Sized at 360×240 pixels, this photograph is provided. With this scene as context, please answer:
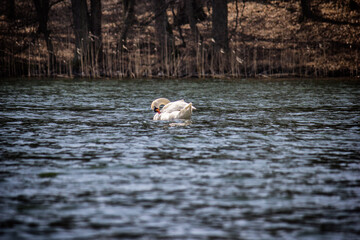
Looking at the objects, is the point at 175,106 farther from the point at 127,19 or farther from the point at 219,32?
the point at 127,19

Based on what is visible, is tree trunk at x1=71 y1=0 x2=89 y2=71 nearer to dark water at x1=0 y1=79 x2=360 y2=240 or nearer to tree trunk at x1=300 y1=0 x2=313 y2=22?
dark water at x1=0 y1=79 x2=360 y2=240

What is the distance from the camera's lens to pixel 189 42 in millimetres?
38750

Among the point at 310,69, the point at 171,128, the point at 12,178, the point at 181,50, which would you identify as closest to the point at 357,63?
the point at 310,69

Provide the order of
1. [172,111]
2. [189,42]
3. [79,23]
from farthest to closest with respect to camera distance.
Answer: [189,42]
[79,23]
[172,111]

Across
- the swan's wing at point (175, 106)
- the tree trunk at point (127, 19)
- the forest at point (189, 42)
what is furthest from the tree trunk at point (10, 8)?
the swan's wing at point (175, 106)

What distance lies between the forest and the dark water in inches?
531

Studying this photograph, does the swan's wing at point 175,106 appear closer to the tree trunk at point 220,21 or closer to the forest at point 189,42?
the forest at point 189,42

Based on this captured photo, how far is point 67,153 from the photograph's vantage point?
988cm

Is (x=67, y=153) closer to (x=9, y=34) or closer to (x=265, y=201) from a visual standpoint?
(x=265, y=201)

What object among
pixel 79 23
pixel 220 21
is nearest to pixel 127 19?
pixel 79 23

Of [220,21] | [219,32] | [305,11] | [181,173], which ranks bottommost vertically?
[181,173]

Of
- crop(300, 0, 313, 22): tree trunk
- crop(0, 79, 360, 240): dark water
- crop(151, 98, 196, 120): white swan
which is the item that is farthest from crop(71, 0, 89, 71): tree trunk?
crop(151, 98, 196, 120): white swan

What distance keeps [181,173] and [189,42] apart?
31174mm

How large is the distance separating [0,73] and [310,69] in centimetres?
1803
